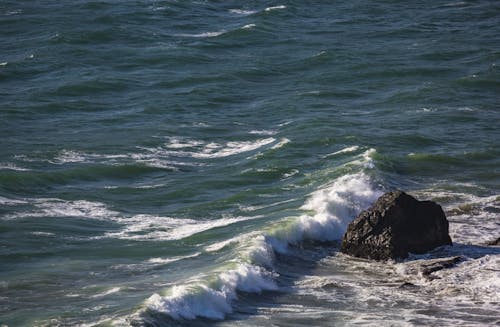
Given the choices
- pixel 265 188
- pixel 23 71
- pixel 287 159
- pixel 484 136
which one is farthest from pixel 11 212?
pixel 23 71

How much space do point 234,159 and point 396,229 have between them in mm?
9147

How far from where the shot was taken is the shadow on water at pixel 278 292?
15789mm

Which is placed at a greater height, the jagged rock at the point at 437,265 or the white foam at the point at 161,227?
the white foam at the point at 161,227

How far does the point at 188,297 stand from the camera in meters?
16.6

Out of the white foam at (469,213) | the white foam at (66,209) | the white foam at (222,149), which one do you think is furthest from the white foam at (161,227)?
the white foam at (222,149)

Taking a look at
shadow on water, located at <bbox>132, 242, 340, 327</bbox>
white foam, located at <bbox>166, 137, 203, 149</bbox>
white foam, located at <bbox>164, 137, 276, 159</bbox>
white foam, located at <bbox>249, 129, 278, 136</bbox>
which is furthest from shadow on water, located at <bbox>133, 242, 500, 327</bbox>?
white foam, located at <bbox>249, 129, 278, 136</bbox>

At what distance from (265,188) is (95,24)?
2634cm

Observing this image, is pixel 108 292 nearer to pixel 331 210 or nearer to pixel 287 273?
pixel 287 273

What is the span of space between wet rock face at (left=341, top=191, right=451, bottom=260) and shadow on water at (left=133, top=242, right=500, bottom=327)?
27 centimetres

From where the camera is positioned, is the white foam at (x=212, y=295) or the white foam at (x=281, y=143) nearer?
the white foam at (x=212, y=295)

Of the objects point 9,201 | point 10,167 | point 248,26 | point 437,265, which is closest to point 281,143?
point 10,167

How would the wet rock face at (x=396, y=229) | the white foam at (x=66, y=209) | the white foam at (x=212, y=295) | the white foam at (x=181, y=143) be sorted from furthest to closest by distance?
the white foam at (x=181, y=143)
the white foam at (x=66, y=209)
the wet rock face at (x=396, y=229)
the white foam at (x=212, y=295)

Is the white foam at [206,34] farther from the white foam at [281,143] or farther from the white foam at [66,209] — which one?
the white foam at [66,209]

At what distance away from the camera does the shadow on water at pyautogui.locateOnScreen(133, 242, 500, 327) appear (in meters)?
15.9
